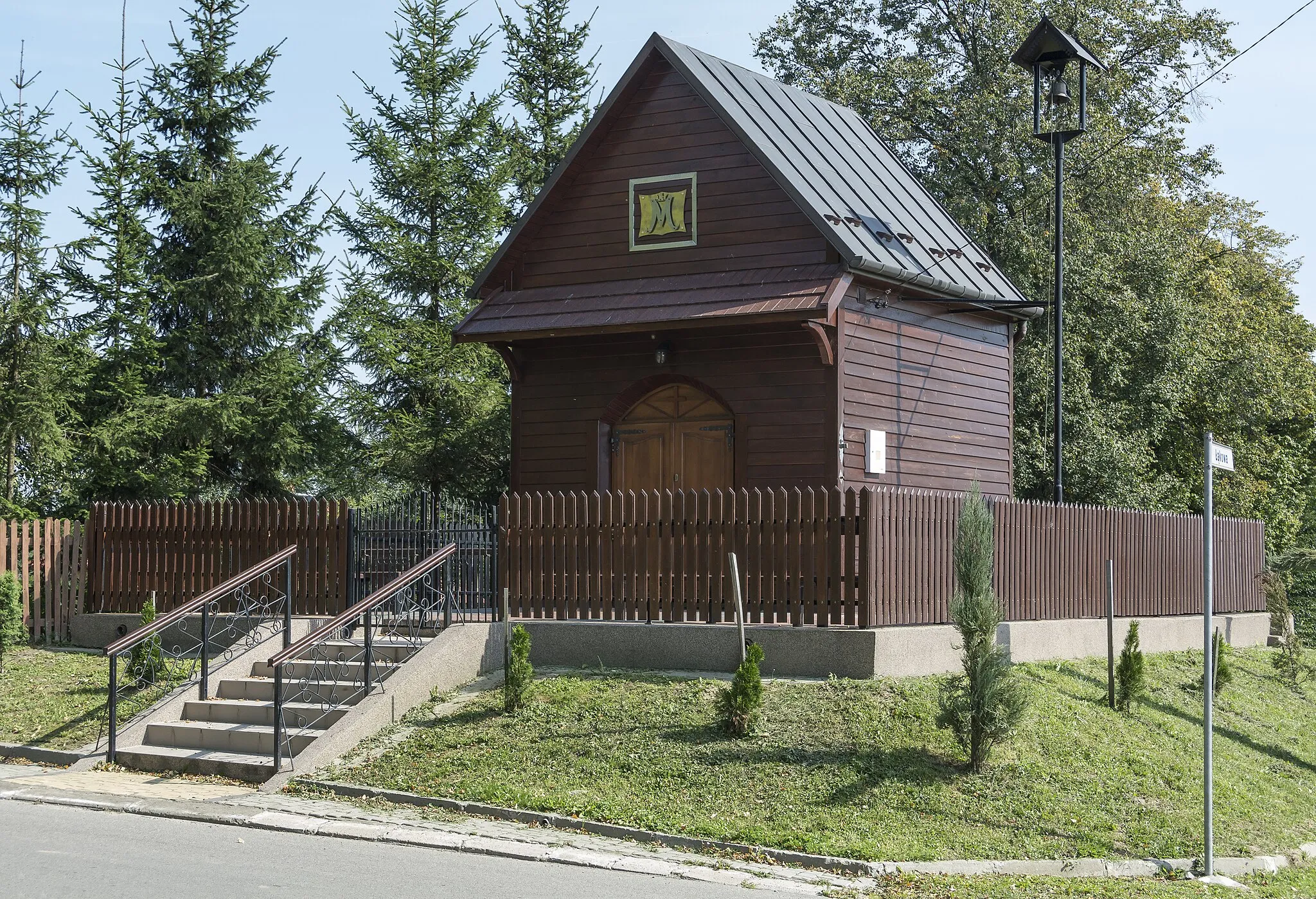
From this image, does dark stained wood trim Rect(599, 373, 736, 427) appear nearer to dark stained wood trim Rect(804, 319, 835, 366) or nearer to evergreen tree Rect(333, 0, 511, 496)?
dark stained wood trim Rect(804, 319, 835, 366)

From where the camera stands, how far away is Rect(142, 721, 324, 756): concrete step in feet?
44.0

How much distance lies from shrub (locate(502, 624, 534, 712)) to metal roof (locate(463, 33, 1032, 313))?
6741 millimetres

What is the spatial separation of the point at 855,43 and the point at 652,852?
98.6 feet

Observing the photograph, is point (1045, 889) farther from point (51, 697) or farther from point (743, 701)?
point (51, 697)

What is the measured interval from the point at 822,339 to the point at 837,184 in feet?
11.4

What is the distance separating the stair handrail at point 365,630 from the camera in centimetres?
1278

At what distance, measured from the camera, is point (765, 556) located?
14578 mm

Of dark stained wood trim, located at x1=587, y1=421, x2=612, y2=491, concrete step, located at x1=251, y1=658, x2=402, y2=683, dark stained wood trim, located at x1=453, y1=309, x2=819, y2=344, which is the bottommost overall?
concrete step, located at x1=251, y1=658, x2=402, y2=683

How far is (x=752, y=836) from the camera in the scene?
416 inches

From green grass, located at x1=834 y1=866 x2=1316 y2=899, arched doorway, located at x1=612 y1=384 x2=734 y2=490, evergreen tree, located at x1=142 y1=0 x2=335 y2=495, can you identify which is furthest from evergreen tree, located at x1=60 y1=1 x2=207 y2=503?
green grass, located at x1=834 y1=866 x2=1316 y2=899

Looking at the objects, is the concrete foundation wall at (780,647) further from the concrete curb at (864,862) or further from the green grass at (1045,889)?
the green grass at (1045,889)

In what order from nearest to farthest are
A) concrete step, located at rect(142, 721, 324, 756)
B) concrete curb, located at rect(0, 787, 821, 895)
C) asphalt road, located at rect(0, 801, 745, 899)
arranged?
asphalt road, located at rect(0, 801, 745, 899) → concrete curb, located at rect(0, 787, 821, 895) → concrete step, located at rect(142, 721, 324, 756)

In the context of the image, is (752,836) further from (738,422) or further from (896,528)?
(738,422)

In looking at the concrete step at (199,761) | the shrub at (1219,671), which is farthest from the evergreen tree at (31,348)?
the shrub at (1219,671)
